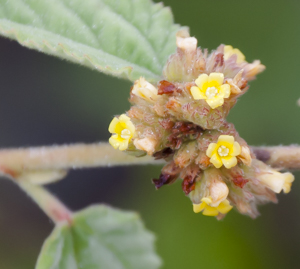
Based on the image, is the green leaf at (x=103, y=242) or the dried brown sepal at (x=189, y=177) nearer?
the dried brown sepal at (x=189, y=177)

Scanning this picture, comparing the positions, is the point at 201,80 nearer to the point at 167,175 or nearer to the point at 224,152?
the point at 224,152

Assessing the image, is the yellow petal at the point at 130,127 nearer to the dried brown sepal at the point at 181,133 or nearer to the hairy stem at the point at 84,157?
the dried brown sepal at the point at 181,133

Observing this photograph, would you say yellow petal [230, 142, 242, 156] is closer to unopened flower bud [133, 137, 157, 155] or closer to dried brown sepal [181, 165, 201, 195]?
dried brown sepal [181, 165, 201, 195]

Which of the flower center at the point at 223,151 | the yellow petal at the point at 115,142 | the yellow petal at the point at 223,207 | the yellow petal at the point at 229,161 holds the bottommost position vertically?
the yellow petal at the point at 223,207

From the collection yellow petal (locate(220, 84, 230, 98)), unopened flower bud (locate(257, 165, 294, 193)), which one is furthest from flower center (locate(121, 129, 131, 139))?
unopened flower bud (locate(257, 165, 294, 193))

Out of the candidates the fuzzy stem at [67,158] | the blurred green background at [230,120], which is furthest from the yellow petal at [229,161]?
the blurred green background at [230,120]

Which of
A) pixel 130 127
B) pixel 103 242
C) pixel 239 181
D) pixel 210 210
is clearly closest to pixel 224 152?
pixel 239 181
